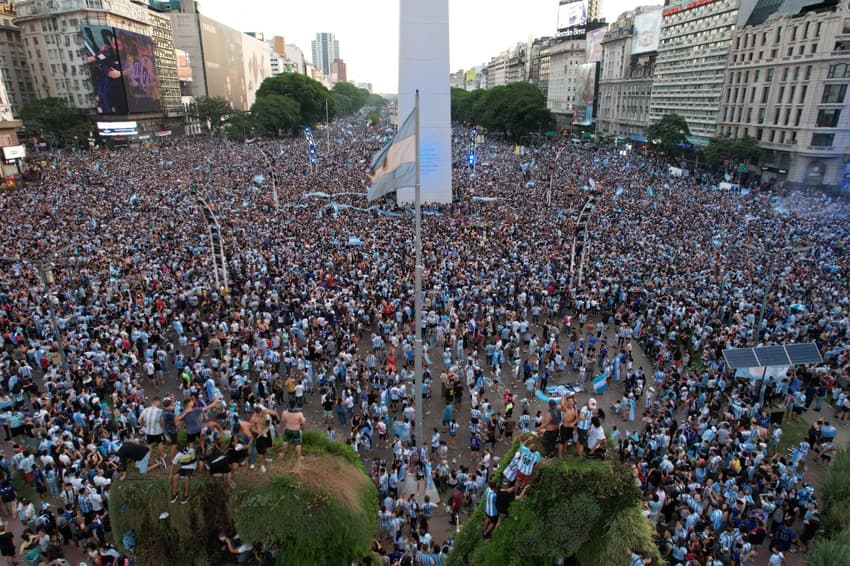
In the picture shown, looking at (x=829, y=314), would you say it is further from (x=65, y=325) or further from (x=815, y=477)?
(x=65, y=325)

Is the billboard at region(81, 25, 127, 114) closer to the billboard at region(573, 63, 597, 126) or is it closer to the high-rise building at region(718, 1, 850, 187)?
the high-rise building at region(718, 1, 850, 187)

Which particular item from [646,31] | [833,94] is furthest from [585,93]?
[833,94]

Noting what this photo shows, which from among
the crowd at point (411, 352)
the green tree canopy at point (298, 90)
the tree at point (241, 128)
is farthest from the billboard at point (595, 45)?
the crowd at point (411, 352)

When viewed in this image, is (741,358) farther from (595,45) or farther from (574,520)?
(595,45)

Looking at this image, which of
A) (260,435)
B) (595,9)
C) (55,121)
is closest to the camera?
(260,435)

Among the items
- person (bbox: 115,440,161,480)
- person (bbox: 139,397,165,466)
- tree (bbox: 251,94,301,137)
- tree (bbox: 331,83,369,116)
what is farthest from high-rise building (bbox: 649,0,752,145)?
tree (bbox: 331,83,369,116)

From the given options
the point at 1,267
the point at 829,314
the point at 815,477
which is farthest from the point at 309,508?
the point at 1,267

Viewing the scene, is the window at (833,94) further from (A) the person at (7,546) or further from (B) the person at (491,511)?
(A) the person at (7,546)
